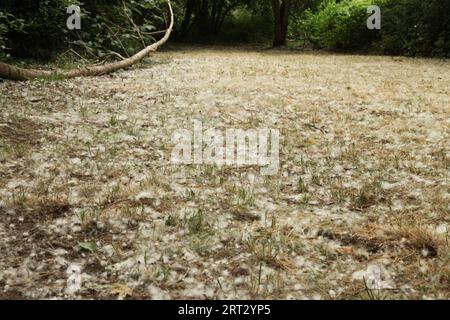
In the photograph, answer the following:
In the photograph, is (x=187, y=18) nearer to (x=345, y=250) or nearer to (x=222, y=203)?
(x=222, y=203)

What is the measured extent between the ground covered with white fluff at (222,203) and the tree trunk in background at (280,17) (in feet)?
45.3

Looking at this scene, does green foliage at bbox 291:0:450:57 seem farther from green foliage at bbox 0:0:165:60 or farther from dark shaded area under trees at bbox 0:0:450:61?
green foliage at bbox 0:0:165:60

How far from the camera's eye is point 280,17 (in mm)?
21906

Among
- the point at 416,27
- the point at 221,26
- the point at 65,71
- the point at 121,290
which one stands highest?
the point at 221,26

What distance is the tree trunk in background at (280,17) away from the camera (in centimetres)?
2125

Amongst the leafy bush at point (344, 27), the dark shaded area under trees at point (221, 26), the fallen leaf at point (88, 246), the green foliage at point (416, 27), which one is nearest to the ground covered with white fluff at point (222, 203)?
the fallen leaf at point (88, 246)

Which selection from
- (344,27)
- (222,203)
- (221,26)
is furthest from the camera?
(221,26)

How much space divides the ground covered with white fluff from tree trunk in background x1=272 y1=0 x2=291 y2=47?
13.8 metres

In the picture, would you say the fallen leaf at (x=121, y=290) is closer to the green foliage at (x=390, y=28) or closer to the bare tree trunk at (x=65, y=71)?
the bare tree trunk at (x=65, y=71)

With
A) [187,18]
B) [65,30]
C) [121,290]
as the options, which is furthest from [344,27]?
[121,290]

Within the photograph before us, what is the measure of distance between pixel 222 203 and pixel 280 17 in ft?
62.5

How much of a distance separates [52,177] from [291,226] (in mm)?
2592

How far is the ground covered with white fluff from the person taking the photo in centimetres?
318
